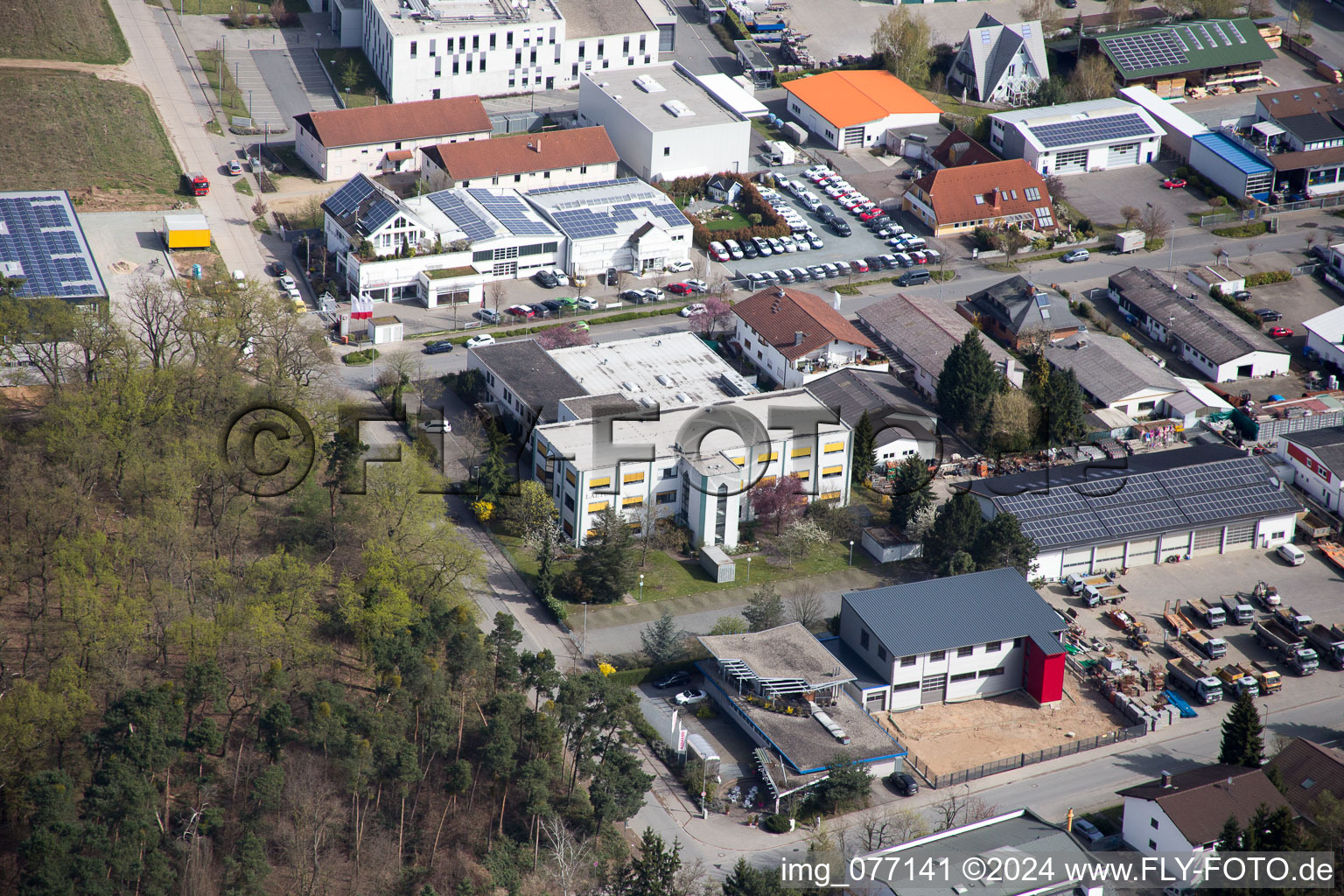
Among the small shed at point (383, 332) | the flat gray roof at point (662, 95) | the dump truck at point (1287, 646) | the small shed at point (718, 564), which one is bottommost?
the small shed at point (718, 564)

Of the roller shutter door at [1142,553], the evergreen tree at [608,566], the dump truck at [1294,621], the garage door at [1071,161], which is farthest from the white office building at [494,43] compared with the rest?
the dump truck at [1294,621]

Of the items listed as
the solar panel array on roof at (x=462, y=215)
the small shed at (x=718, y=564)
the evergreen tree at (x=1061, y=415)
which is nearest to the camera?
the small shed at (x=718, y=564)

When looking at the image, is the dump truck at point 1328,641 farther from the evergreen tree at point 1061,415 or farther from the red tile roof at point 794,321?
the red tile roof at point 794,321

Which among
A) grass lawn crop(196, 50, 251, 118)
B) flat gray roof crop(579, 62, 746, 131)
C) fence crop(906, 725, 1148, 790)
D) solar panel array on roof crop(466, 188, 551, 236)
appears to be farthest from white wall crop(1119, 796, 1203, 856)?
grass lawn crop(196, 50, 251, 118)

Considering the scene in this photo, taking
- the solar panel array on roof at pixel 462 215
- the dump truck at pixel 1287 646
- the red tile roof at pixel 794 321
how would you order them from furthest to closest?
the solar panel array on roof at pixel 462 215, the red tile roof at pixel 794 321, the dump truck at pixel 1287 646

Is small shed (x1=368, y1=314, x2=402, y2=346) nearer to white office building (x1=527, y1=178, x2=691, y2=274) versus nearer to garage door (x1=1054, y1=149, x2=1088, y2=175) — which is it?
white office building (x1=527, y1=178, x2=691, y2=274)

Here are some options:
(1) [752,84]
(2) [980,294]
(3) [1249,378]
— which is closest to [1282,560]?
(3) [1249,378]

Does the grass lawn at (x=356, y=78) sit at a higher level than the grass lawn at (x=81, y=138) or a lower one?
higher
